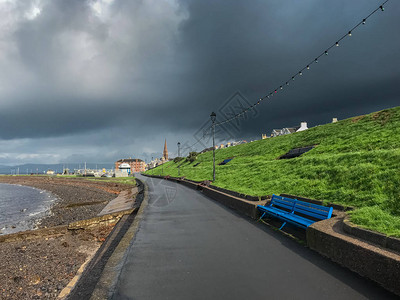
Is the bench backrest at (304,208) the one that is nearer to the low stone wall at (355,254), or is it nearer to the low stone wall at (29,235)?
the low stone wall at (355,254)

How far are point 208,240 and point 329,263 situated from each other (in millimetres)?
3132

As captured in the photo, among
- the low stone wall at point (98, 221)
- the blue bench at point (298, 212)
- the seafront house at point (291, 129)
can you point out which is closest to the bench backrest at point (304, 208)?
the blue bench at point (298, 212)

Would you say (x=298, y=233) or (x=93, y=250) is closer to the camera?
(x=298, y=233)

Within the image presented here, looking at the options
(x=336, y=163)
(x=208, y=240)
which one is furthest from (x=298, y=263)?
(x=336, y=163)

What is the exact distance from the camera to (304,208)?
7484 millimetres

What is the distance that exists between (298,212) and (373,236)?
11.6ft

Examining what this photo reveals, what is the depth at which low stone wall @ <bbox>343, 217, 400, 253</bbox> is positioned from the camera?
4059 mm

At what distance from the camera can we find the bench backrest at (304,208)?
6523 mm

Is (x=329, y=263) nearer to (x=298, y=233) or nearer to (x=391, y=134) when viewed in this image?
(x=298, y=233)

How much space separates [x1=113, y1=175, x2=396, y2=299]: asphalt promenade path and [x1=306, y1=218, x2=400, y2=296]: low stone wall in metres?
0.16

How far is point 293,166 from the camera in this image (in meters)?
15.7

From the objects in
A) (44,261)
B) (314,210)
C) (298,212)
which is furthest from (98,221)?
(314,210)

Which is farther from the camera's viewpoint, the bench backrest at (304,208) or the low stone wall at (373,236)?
the bench backrest at (304,208)

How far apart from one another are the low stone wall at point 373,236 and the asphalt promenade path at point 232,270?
29.0 inches
